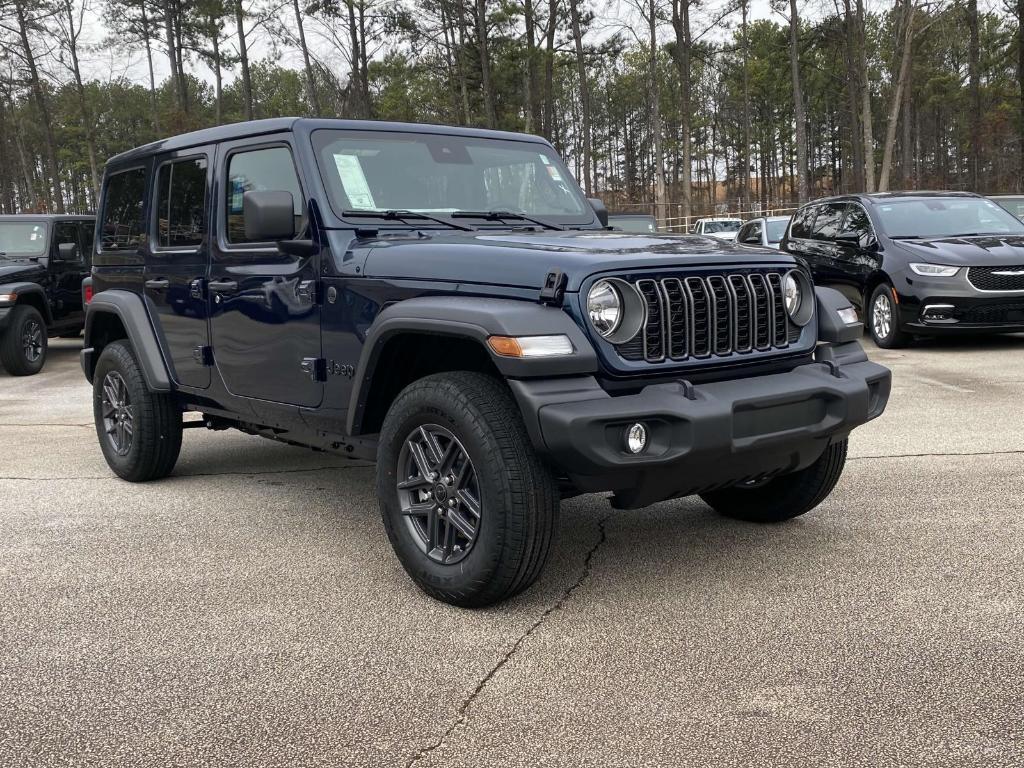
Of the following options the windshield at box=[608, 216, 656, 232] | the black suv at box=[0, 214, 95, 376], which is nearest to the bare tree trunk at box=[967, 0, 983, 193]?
the windshield at box=[608, 216, 656, 232]

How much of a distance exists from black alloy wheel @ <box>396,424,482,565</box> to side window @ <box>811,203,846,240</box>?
366 inches

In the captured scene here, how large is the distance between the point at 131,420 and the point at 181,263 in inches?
43.0

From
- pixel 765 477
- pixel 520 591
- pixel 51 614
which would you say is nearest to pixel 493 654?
pixel 520 591

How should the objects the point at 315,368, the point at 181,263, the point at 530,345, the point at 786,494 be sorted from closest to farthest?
the point at 530,345 → the point at 315,368 → the point at 786,494 → the point at 181,263

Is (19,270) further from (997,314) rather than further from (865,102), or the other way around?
(865,102)

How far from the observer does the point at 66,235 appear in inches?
506

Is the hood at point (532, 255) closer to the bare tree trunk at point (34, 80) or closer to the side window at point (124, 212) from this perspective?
the side window at point (124, 212)

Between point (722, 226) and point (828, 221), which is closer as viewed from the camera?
point (828, 221)

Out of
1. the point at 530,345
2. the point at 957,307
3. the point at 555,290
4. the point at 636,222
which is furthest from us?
the point at 636,222

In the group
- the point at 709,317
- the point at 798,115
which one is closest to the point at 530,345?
the point at 709,317

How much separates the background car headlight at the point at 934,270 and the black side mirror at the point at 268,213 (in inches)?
314

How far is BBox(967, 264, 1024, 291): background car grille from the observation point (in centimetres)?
988

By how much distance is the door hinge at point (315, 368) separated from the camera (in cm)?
426

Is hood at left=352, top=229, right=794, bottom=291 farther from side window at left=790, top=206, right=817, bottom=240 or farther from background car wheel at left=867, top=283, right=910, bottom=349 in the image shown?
side window at left=790, top=206, right=817, bottom=240
